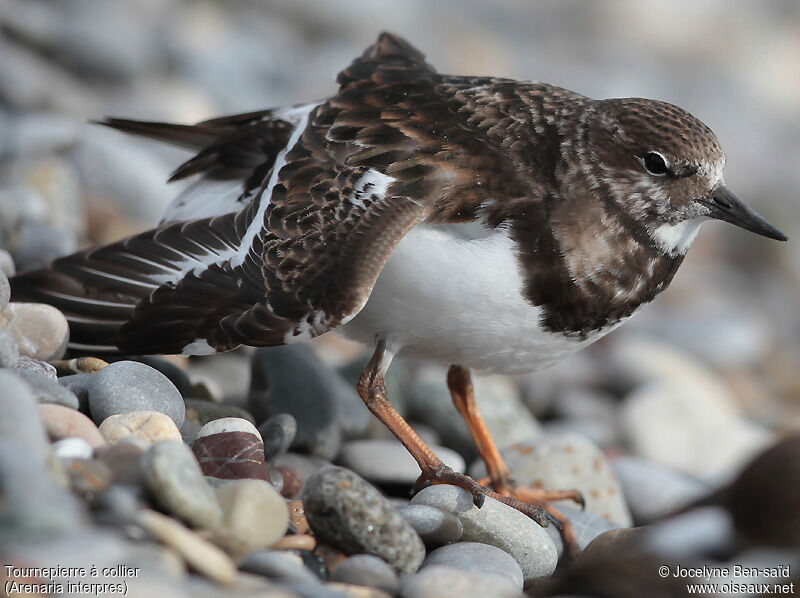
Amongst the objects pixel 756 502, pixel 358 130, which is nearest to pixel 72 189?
pixel 358 130

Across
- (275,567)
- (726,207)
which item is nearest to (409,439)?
(275,567)

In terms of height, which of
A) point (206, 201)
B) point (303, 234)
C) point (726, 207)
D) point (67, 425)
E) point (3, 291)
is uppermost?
point (726, 207)

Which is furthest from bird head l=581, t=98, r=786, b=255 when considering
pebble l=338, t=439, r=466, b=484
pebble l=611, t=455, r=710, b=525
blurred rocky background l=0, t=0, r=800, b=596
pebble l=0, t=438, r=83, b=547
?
pebble l=0, t=438, r=83, b=547

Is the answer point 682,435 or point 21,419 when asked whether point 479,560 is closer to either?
point 21,419

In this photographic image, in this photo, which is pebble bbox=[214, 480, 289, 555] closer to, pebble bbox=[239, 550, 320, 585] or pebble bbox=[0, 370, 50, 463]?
pebble bbox=[239, 550, 320, 585]

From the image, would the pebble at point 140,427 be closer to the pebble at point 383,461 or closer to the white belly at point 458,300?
the white belly at point 458,300

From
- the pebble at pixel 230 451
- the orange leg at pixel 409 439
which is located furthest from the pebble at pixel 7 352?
the orange leg at pixel 409 439

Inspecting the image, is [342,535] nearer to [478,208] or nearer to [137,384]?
[137,384]
